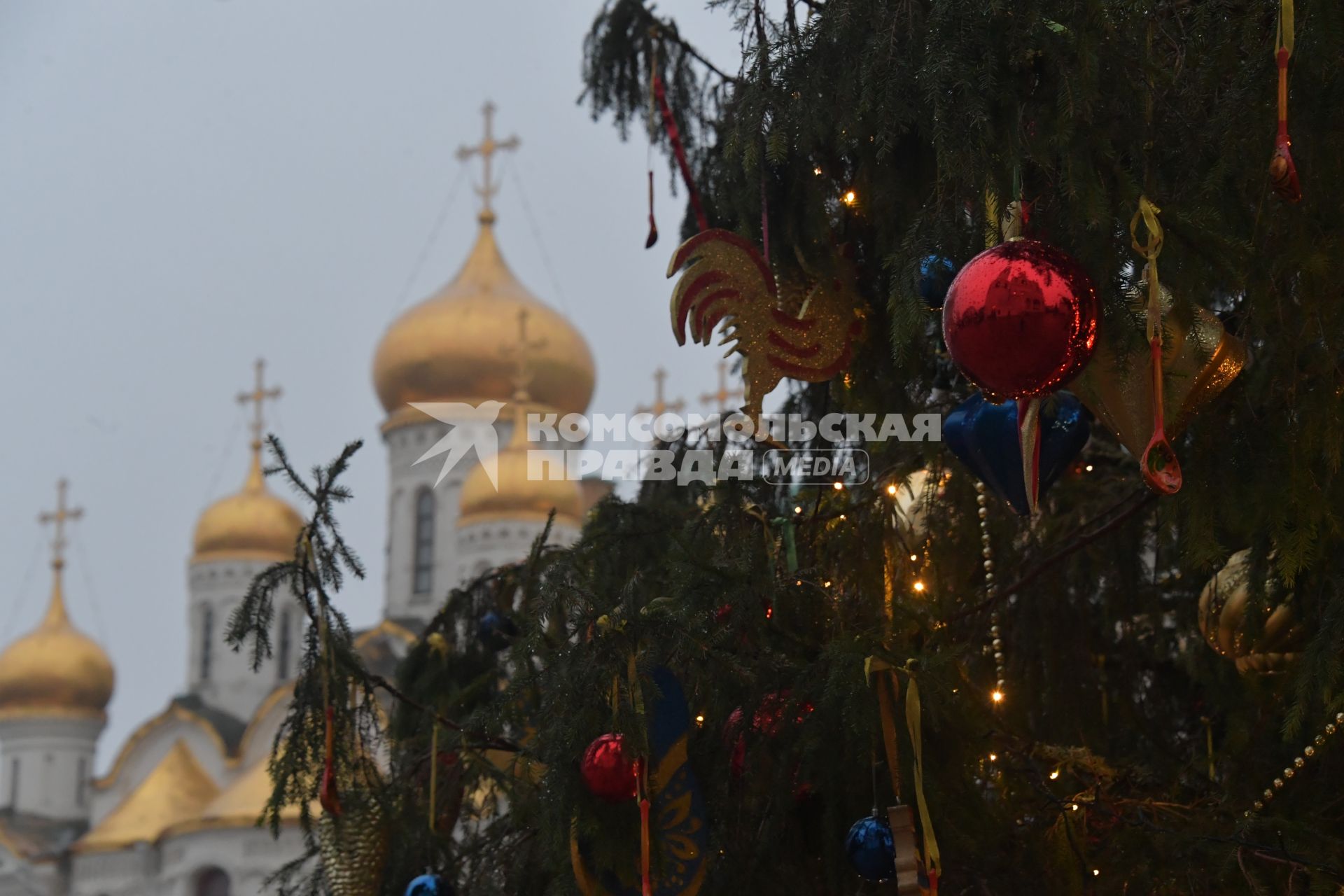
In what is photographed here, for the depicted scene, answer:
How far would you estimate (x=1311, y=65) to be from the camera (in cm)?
504

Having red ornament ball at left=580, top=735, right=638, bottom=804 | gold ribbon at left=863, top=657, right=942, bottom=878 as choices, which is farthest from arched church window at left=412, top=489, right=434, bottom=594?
gold ribbon at left=863, top=657, right=942, bottom=878

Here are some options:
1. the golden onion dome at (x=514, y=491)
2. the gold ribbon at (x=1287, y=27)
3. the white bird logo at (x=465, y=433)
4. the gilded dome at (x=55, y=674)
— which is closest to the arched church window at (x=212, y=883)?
the gilded dome at (x=55, y=674)

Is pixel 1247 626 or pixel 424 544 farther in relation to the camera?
pixel 424 544

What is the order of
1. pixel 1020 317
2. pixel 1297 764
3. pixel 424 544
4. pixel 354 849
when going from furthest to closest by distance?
pixel 424 544 → pixel 354 849 → pixel 1297 764 → pixel 1020 317

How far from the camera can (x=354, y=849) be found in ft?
22.1

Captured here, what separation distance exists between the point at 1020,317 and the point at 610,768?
172 cm

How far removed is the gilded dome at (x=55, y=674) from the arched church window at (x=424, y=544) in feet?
18.9

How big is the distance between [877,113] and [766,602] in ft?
4.86

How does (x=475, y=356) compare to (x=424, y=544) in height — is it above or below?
above

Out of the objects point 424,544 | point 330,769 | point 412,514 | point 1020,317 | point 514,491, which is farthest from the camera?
point 412,514

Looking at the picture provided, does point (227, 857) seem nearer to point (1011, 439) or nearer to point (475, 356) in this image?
point (475, 356)

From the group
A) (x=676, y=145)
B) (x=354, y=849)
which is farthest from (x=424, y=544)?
(x=354, y=849)

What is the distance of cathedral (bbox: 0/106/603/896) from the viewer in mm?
35406

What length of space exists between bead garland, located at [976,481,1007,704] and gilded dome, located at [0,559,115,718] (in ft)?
107
